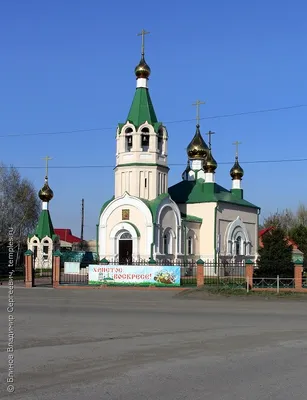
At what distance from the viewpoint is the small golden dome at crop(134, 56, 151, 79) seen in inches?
1639

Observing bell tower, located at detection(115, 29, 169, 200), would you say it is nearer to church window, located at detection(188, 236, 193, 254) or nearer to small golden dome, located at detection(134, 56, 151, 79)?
small golden dome, located at detection(134, 56, 151, 79)

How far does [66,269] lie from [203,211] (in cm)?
1481

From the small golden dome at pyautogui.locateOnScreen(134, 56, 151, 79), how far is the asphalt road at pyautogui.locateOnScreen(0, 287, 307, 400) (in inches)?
1032

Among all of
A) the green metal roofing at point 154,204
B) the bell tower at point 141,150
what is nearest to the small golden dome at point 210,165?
the bell tower at point 141,150

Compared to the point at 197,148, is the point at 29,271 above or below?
below

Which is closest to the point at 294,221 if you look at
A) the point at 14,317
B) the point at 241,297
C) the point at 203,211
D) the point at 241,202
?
the point at 241,202

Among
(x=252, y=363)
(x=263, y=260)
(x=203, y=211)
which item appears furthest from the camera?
(x=203, y=211)

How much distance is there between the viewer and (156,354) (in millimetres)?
10062

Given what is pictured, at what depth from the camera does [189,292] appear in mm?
26734

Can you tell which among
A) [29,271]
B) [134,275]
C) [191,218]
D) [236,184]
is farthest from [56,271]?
[236,184]

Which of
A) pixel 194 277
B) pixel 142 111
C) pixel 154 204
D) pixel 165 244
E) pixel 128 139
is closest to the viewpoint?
pixel 194 277

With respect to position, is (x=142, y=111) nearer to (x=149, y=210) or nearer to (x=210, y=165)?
(x=149, y=210)

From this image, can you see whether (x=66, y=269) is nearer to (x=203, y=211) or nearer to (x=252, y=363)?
(x=203, y=211)

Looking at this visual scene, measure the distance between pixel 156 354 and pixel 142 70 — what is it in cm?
3394
